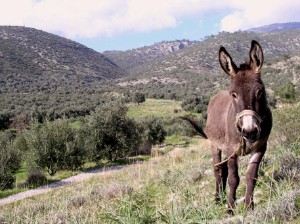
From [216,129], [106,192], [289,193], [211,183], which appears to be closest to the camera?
[289,193]

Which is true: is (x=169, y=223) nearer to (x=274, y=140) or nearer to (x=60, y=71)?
(x=274, y=140)

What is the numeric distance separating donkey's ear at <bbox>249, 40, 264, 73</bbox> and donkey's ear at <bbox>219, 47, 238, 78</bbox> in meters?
0.21

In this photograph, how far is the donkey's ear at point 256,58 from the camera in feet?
13.6

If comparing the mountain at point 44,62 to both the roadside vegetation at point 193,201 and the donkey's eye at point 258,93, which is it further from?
the donkey's eye at point 258,93

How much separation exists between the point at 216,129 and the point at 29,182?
62.3ft

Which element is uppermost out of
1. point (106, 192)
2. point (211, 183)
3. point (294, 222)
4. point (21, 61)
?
point (21, 61)

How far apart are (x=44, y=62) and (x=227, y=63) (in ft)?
444

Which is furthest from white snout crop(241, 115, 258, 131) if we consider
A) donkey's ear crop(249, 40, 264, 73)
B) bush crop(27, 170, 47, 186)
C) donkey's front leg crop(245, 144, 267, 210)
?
bush crop(27, 170, 47, 186)

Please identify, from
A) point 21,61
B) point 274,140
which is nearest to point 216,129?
point 274,140

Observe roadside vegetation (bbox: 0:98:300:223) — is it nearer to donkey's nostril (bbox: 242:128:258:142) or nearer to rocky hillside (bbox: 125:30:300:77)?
donkey's nostril (bbox: 242:128:258:142)

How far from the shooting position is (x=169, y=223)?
3.21 m

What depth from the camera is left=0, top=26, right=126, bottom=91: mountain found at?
114062 millimetres

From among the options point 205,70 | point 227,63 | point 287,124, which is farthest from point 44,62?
point 227,63

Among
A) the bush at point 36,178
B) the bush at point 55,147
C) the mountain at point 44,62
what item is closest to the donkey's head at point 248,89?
the bush at point 36,178
